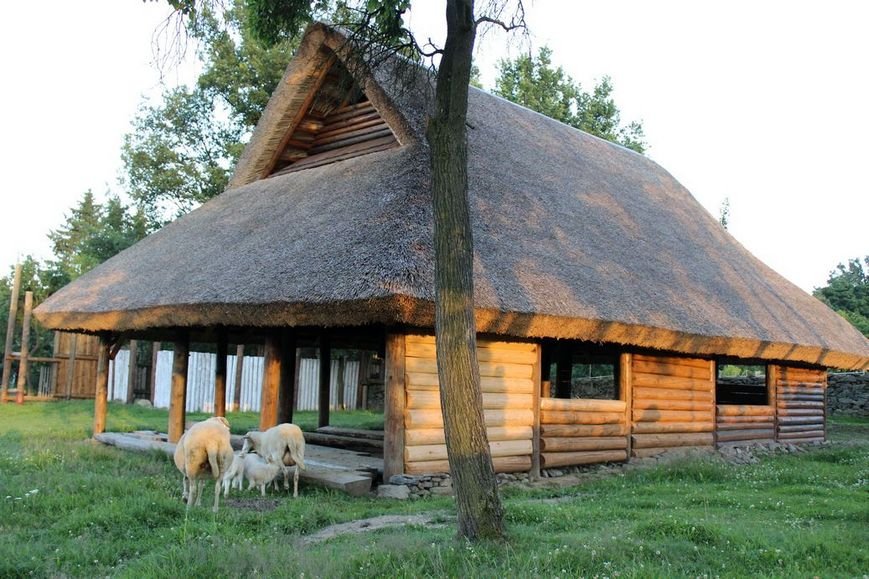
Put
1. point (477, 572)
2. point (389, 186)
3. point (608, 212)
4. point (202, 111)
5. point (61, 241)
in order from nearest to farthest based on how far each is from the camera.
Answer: point (477, 572) → point (389, 186) → point (608, 212) → point (202, 111) → point (61, 241)

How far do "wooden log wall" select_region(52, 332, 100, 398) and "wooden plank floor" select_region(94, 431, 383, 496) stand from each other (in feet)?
29.0

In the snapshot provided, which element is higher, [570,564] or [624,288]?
[624,288]

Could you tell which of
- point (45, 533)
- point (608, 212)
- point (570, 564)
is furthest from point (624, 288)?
point (45, 533)

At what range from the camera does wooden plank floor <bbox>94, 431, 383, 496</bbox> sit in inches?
366

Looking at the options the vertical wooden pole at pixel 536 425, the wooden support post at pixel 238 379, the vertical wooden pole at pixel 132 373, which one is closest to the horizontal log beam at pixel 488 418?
the vertical wooden pole at pixel 536 425

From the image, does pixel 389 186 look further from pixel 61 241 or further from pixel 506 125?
pixel 61 241

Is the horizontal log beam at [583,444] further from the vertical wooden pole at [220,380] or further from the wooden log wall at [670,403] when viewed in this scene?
the vertical wooden pole at [220,380]

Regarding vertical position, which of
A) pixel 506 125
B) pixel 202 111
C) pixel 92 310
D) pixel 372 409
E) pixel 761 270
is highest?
pixel 202 111

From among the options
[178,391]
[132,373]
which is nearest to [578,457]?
[178,391]

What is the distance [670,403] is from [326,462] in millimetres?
6195

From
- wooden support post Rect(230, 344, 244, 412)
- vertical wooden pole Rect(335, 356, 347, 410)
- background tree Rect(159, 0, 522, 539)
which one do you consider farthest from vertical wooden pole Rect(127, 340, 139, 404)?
background tree Rect(159, 0, 522, 539)

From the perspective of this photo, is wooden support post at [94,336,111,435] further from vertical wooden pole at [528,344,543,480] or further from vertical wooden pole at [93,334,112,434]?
vertical wooden pole at [528,344,543,480]

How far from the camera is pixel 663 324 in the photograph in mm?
11312

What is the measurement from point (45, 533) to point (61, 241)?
4174 cm
